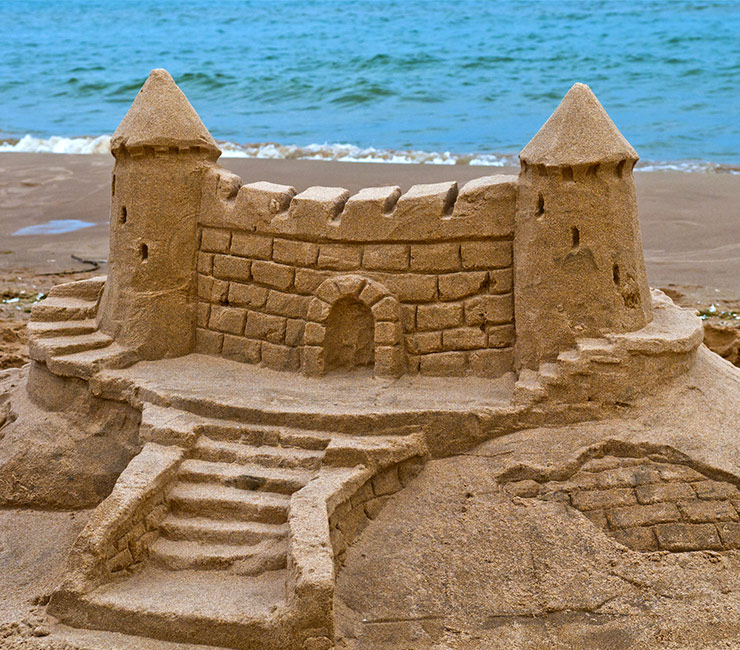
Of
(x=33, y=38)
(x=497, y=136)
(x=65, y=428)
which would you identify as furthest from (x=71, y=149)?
(x=33, y=38)

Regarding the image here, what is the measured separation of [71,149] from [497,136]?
9.11 metres

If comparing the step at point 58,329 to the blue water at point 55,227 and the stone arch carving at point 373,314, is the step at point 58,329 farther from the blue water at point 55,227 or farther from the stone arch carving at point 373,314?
the blue water at point 55,227

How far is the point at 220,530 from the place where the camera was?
5.87 m

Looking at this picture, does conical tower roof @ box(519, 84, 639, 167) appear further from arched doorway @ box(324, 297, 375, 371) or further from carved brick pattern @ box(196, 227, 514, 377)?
arched doorway @ box(324, 297, 375, 371)

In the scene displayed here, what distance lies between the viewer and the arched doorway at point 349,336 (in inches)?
267

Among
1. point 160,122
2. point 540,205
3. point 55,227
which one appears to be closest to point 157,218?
point 160,122

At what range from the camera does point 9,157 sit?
19906 mm

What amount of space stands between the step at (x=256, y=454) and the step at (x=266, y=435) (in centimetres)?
3

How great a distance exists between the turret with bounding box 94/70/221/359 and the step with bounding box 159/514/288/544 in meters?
1.62

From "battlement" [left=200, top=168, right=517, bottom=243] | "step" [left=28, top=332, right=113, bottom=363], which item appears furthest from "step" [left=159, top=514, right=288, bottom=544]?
"battlement" [left=200, top=168, right=517, bottom=243]

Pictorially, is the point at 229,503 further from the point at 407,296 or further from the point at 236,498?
the point at 407,296

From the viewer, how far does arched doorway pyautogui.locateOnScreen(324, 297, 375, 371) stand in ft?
22.2

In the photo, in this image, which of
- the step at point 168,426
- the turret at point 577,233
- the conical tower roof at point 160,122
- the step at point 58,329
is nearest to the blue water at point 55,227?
the step at point 58,329

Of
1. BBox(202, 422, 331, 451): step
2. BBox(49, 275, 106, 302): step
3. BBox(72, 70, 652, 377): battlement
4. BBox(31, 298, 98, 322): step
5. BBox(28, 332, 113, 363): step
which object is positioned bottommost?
BBox(202, 422, 331, 451): step
